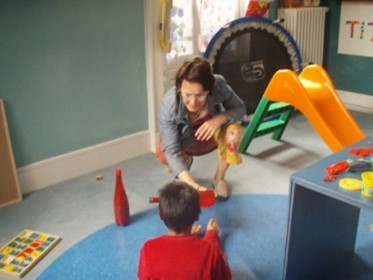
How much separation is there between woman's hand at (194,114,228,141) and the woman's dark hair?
0.75 feet

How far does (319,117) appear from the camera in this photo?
202 cm

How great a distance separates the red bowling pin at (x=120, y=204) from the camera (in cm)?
175

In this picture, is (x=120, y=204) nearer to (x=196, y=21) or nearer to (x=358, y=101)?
(x=196, y=21)

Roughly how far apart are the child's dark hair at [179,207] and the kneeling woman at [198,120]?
0.44 m

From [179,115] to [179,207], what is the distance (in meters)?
0.74

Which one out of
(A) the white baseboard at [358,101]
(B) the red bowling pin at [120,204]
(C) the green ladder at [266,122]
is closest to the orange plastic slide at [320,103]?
(C) the green ladder at [266,122]

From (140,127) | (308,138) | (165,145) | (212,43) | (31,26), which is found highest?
(31,26)

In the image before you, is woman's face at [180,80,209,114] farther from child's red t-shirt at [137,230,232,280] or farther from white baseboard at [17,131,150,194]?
white baseboard at [17,131,150,194]

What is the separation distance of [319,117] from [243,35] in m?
1.20

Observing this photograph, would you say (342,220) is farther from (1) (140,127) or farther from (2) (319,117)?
(1) (140,127)

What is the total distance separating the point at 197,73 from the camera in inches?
62.9

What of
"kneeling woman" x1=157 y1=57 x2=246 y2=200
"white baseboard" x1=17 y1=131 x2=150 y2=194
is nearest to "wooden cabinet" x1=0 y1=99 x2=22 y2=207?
"white baseboard" x1=17 y1=131 x2=150 y2=194

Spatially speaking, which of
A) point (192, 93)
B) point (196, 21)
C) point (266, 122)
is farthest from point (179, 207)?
point (196, 21)

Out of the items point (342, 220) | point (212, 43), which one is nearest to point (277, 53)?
point (212, 43)
